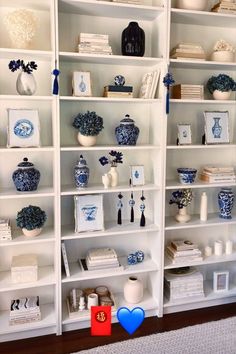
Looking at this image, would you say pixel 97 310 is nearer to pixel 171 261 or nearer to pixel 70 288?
pixel 70 288

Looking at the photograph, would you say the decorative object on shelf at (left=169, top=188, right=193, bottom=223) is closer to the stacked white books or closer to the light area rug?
the light area rug

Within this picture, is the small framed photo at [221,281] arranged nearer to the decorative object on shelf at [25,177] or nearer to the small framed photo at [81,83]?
the decorative object on shelf at [25,177]

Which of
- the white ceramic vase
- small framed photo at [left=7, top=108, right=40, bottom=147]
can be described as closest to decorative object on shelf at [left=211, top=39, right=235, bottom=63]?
the white ceramic vase

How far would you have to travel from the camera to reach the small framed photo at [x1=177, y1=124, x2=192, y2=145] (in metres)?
2.49

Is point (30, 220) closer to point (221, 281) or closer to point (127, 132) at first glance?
point (127, 132)

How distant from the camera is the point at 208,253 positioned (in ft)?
8.85

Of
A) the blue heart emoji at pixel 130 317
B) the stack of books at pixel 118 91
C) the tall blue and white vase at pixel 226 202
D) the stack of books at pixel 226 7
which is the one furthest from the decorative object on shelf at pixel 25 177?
the stack of books at pixel 226 7

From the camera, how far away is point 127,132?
233 centimetres

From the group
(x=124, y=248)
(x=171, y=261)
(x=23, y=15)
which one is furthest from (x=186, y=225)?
(x=23, y=15)

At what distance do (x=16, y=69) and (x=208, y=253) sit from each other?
6.33 feet

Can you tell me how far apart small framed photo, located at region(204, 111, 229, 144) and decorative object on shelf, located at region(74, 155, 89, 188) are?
0.92 metres

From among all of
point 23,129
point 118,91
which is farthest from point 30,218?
point 118,91

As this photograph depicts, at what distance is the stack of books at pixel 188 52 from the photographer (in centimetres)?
239

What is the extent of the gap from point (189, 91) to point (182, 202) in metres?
0.81
